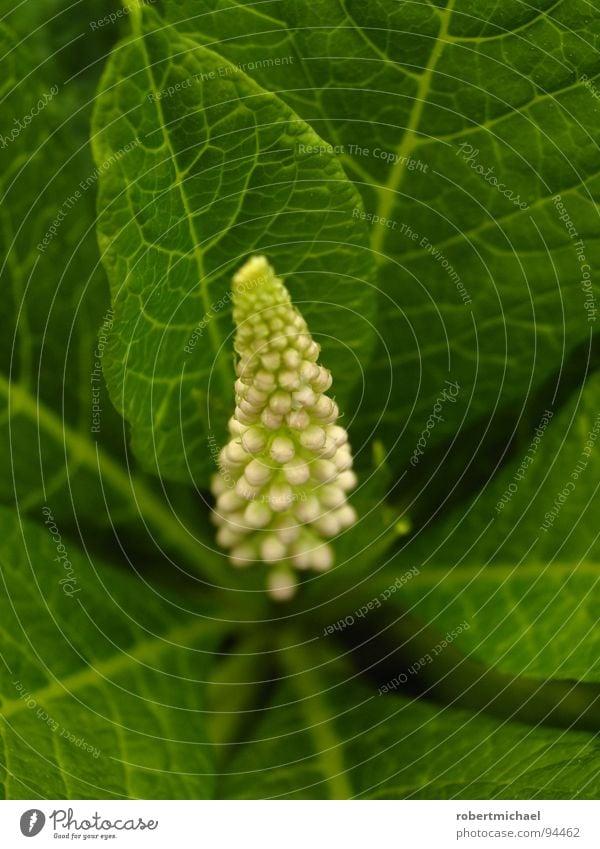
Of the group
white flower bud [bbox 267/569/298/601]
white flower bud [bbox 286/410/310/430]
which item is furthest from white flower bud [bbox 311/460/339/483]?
white flower bud [bbox 267/569/298/601]

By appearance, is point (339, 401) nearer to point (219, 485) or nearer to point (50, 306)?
point (219, 485)

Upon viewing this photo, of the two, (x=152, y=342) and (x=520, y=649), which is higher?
(x=152, y=342)

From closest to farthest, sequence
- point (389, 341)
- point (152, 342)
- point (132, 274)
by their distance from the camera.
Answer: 1. point (132, 274)
2. point (152, 342)
3. point (389, 341)

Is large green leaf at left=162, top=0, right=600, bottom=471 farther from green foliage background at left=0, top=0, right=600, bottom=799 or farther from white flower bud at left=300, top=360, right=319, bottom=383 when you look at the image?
white flower bud at left=300, top=360, right=319, bottom=383

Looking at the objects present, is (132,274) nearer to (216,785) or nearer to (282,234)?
(282,234)

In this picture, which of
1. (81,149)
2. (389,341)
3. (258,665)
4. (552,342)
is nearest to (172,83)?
(81,149)

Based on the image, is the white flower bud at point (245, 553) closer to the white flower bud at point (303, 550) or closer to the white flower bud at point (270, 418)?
the white flower bud at point (303, 550)
